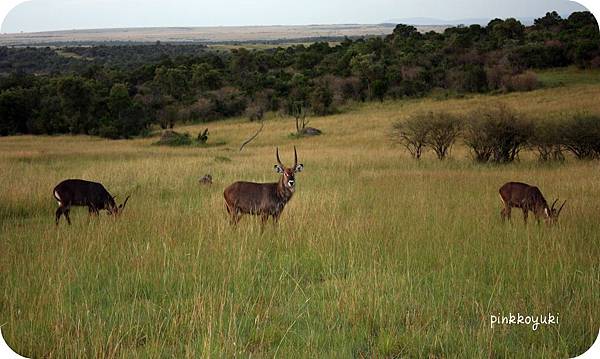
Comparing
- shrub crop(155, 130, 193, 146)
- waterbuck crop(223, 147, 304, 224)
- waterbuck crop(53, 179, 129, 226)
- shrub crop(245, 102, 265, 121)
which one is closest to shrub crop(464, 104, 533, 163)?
waterbuck crop(223, 147, 304, 224)

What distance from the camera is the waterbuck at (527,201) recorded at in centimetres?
424

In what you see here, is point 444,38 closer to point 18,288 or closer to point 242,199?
point 242,199

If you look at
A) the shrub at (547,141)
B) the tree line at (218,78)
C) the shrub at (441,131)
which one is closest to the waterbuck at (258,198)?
the tree line at (218,78)

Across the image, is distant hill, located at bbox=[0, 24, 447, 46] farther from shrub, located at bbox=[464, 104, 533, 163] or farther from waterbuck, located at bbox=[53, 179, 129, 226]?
shrub, located at bbox=[464, 104, 533, 163]

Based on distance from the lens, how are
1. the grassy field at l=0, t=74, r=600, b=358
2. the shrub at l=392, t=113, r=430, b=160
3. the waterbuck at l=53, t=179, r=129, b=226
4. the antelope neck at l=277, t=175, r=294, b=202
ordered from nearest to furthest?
the grassy field at l=0, t=74, r=600, b=358
the waterbuck at l=53, t=179, r=129, b=226
the antelope neck at l=277, t=175, r=294, b=202
the shrub at l=392, t=113, r=430, b=160

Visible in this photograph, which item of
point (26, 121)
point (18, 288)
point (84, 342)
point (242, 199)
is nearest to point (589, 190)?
point (242, 199)

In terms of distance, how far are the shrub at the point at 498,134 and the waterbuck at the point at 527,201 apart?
1.81ft

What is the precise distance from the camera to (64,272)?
11.9ft

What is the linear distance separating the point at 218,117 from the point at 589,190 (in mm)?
3351

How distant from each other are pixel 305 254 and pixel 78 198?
203cm

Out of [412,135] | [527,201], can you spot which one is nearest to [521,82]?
[412,135]

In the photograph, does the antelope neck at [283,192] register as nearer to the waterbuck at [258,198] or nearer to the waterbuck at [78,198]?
the waterbuck at [258,198]

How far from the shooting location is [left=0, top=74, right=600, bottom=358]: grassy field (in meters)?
3.11

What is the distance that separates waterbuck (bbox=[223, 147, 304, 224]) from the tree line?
67 centimetres
